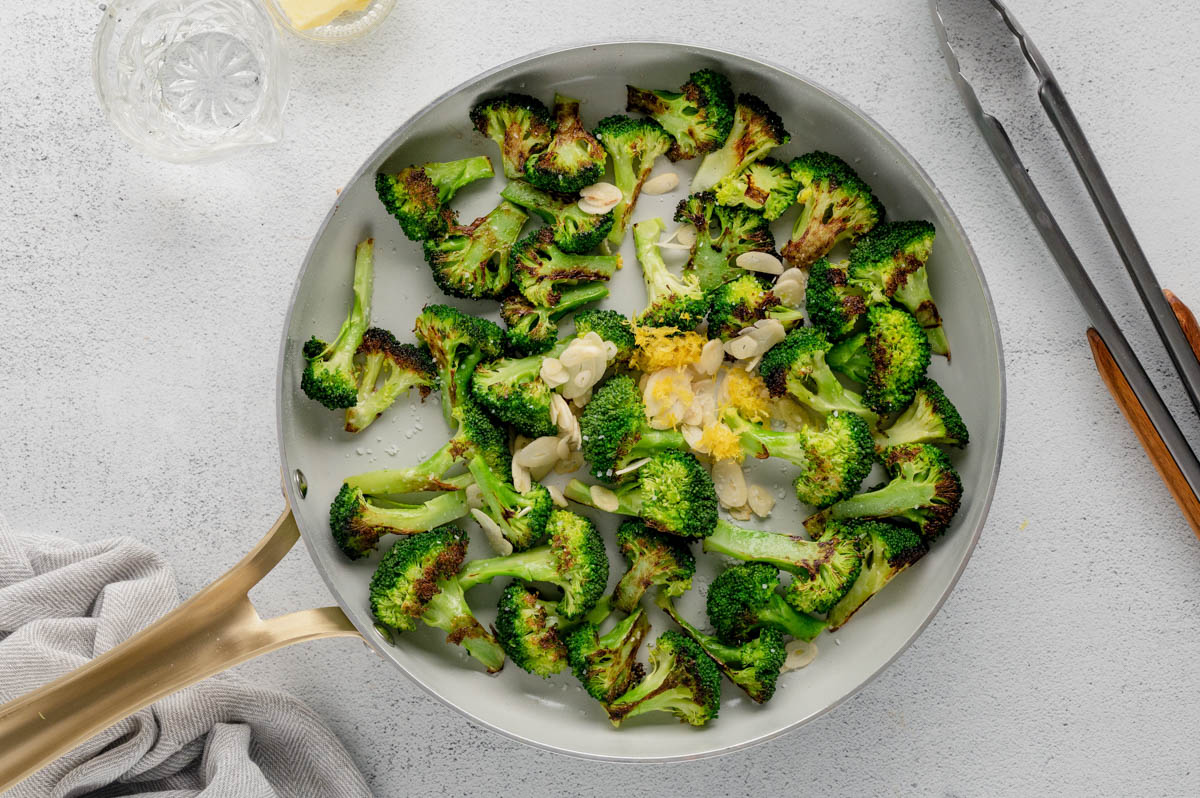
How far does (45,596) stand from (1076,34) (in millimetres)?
2513

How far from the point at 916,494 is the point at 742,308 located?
19.8 inches

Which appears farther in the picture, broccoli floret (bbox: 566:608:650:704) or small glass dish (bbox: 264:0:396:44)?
small glass dish (bbox: 264:0:396:44)

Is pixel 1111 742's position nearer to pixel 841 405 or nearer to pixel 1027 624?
pixel 1027 624

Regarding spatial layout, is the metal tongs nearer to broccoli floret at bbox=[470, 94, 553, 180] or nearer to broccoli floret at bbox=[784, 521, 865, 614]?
broccoli floret at bbox=[784, 521, 865, 614]

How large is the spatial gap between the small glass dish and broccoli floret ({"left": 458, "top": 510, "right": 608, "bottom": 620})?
3.63 feet

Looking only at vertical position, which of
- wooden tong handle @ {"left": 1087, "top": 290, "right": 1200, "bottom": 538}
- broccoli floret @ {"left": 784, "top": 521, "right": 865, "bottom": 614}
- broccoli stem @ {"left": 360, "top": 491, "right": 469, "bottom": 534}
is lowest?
wooden tong handle @ {"left": 1087, "top": 290, "right": 1200, "bottom": 538}

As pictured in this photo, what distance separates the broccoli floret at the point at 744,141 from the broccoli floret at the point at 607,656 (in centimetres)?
91

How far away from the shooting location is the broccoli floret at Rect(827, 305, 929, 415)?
1770 millimetres

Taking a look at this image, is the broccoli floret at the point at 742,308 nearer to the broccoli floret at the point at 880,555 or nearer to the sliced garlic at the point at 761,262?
the sliced garlic at the point at 761,262

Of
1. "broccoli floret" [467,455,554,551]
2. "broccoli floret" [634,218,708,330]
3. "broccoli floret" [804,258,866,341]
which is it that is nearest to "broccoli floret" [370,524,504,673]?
"broccoli floret" [467,455,554,551]

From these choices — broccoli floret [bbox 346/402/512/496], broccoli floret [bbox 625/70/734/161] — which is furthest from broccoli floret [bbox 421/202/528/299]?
broccoli floret [bbox 625/70/734/161]

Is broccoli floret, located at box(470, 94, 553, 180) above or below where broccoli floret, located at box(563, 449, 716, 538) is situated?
above

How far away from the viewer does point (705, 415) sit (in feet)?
6.00

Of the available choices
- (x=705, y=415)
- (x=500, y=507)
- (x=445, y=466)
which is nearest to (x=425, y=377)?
(x=445, y=466)
